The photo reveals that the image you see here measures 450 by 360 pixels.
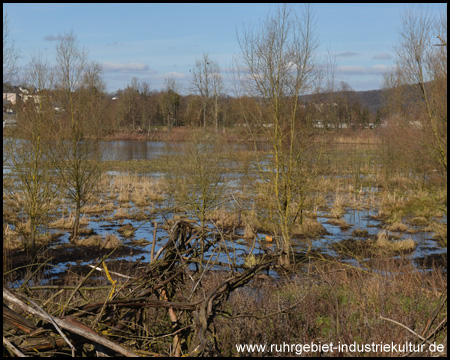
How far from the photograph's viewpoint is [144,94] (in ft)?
215

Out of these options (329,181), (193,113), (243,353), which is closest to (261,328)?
(243,353)

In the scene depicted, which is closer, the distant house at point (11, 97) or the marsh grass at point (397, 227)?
the distant house at point (11, 97)

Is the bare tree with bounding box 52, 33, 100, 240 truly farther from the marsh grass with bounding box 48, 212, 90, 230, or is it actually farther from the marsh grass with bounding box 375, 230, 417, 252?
the marsh grass with bounding box 375, 230, 417, 252

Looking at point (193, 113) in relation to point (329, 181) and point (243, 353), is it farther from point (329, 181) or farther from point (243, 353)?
point (243, 353)

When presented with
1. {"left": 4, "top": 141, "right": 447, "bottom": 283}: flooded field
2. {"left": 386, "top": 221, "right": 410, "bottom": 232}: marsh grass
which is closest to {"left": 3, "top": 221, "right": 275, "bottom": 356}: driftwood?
{"left": 4, "top": 141, "right": 447, "bottom": 283}: flooded field

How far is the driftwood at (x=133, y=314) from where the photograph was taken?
1.72m

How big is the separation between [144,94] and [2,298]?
216ft

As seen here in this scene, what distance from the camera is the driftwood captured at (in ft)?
5.66

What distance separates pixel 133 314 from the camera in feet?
6.97

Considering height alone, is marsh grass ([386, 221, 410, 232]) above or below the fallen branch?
below

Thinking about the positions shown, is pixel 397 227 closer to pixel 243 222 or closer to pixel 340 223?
pixel 340 223

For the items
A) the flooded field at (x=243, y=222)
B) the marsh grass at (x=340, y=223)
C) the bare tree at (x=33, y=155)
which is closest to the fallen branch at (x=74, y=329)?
the flooded field at (x=243, y=222)

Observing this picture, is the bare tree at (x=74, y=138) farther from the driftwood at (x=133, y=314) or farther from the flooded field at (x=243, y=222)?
the driftwood at (x=133, y=314)

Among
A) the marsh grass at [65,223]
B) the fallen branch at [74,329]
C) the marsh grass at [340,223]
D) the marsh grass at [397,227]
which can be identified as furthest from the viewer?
the marsh grass at [340,223]
